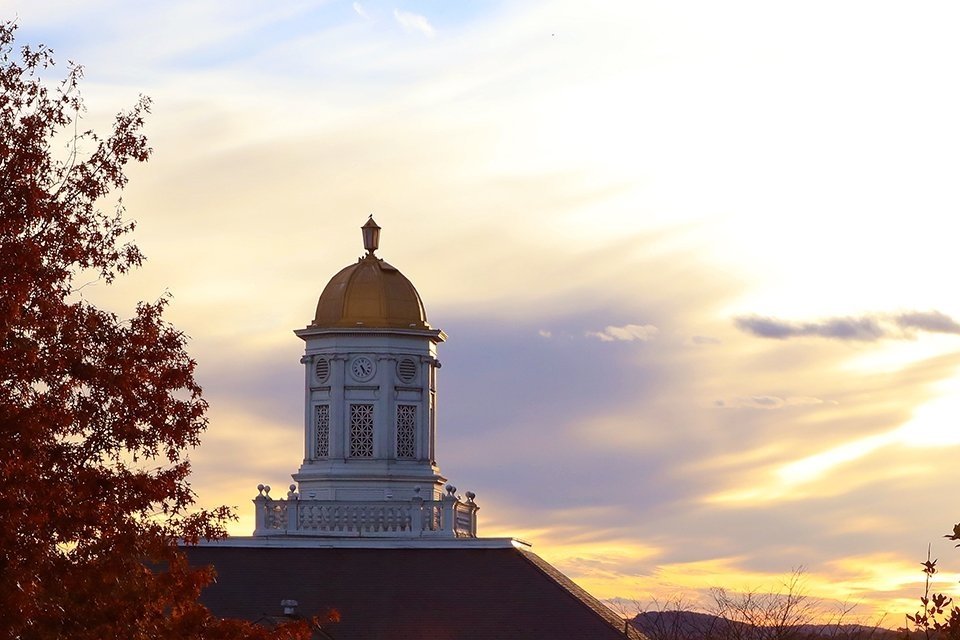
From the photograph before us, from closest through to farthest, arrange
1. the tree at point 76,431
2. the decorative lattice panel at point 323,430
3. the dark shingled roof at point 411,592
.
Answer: the tree at point 76,431
the dark shingled roof at point 411,592
the decorative lattice panel at point 323,430

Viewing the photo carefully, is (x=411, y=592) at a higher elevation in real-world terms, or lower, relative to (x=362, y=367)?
lower

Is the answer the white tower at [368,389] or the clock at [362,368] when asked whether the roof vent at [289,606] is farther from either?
the clock at [362,368]

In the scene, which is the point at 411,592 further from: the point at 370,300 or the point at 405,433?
the point at 370,300

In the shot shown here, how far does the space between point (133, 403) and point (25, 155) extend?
3856mm

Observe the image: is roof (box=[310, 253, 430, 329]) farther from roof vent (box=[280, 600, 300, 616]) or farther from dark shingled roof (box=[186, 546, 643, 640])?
roof vent (box=[280, 600, 300, 616])

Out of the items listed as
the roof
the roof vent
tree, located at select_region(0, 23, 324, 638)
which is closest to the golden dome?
the roof

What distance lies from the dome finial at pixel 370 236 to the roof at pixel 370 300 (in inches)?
8.3

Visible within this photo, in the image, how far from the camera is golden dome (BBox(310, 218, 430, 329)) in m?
61.2

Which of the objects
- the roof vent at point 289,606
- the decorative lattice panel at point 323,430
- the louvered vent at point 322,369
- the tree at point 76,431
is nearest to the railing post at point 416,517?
the decorative lattice panel at point 323,430

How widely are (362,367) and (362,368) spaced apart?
0.03m

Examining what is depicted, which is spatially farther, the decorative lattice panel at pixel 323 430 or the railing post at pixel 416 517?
A: the decorative lattice panel at pixel 323 430

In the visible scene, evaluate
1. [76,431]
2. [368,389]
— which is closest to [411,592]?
[368,389]

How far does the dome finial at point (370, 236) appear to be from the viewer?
201 ft

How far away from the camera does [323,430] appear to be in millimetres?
61562
